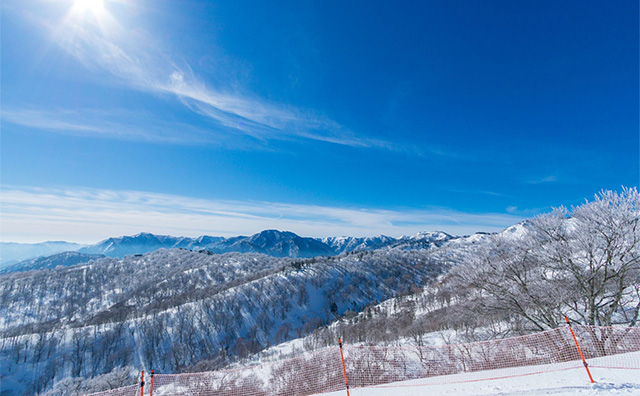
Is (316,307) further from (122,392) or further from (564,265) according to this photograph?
(564,265)

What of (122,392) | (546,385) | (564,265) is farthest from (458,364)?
(122,392)

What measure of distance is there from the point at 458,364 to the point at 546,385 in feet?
40.2

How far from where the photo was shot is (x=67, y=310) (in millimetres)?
157500

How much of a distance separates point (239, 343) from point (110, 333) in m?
52.5

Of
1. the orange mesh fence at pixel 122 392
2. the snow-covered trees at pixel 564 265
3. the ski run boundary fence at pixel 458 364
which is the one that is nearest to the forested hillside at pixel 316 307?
the snow-covered trees at pixel 564 265

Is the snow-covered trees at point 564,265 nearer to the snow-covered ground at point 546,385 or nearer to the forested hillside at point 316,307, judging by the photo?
the forested hillside at point 316,307

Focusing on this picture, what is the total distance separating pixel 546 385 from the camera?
8.66 m

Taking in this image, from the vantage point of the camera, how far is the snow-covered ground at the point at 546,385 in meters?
8.02

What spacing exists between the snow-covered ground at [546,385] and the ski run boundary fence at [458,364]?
0.95 feet

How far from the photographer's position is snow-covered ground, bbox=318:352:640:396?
316 inches

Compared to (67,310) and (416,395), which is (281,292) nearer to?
(67,310)

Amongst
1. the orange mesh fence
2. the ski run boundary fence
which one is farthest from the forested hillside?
the orange mesh fence

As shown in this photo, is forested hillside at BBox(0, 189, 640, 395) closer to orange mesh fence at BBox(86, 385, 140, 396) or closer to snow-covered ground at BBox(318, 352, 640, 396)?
snow-covered ground at BBox(318, 352, 640, 396)

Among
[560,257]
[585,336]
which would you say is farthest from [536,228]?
[585,336]
